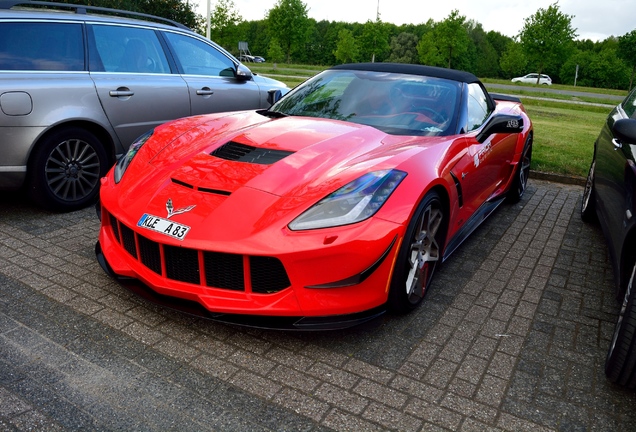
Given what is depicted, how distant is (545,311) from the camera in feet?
12.1

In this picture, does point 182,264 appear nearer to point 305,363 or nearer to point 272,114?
point 305,363

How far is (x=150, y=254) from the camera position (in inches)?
121

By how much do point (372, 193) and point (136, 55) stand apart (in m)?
3.61

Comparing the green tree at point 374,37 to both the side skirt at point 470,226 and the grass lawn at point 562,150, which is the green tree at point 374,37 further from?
the side skirt at point 470,226

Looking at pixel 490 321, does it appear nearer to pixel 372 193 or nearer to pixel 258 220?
pixel 372 193

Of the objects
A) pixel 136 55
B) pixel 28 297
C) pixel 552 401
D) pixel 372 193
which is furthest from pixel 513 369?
pixel 136 55

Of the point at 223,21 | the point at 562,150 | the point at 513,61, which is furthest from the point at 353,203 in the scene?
the point at 513,61

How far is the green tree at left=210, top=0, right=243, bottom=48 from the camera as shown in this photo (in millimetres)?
41219

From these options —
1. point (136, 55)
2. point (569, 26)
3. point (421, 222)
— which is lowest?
point (421, 222)

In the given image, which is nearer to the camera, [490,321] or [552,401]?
[552,401]

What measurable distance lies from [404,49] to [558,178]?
64.8 m

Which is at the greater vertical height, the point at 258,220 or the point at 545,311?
the point at 258,220

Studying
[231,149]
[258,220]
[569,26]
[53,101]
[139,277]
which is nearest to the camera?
[258,220]

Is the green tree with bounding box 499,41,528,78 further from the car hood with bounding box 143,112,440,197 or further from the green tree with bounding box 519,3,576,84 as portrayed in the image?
the car hood with bounding box 143,112,440,197
